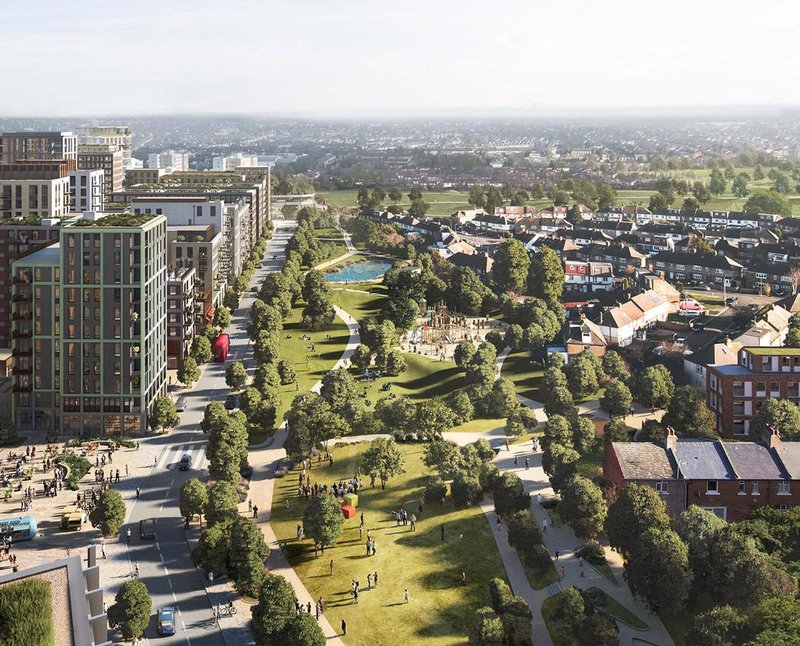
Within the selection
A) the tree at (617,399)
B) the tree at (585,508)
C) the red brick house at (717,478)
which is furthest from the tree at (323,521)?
the tree at (617,399)

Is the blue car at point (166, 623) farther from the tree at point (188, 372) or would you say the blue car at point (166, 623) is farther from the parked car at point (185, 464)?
the tree at point (188, 372)

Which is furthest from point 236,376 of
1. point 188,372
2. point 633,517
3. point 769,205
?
point 769,205

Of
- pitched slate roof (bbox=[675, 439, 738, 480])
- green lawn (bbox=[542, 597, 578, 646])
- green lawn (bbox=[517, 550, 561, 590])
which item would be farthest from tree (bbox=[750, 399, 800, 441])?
green lawn (bbox=[542, 597, 578, 646])

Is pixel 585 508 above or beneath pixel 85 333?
beneath

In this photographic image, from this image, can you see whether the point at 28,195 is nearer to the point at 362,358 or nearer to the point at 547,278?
the point at 362,358

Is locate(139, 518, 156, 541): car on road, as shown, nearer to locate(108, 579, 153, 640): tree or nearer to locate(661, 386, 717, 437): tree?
locate(108, 579, 153, 640): tree

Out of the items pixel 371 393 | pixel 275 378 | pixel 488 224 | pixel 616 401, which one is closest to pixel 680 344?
pixel 616 401
